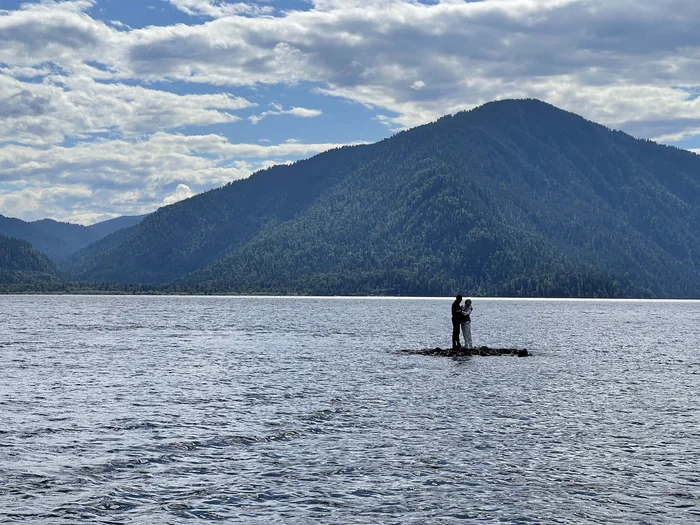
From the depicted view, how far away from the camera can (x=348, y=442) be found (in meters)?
36.8

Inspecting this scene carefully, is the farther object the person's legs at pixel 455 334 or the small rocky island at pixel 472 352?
the small rocky island at pixel 472 352

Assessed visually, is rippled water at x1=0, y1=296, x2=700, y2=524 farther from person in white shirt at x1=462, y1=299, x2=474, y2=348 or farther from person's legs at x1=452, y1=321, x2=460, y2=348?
person's legs at x1=452, y1=321, x2=460, y2=348

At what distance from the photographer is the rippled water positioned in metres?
26.1

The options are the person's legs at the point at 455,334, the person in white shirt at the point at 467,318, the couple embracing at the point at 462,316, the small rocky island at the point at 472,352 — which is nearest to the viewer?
the couple embracing at the point at 462,316

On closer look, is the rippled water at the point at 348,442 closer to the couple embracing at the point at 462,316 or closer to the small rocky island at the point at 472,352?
the couple embracing at the point at 462,316

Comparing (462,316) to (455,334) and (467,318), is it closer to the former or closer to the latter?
(467,318)

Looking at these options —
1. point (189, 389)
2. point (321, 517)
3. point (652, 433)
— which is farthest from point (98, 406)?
point (652, 433)

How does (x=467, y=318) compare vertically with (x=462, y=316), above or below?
below

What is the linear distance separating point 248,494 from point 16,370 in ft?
159

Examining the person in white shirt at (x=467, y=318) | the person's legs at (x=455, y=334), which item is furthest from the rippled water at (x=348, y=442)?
the person's legs at (x=455, y=334)

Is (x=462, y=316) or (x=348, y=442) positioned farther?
(x=462, y=316)

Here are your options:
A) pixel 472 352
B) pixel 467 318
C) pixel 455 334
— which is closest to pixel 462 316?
pixel 467 318

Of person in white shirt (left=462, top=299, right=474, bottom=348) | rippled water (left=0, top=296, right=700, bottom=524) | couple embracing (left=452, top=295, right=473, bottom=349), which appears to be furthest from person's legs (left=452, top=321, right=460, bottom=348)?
rippled water (left=0, top=296, right=700, bottom=524)

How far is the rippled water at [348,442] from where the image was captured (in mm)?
26109
